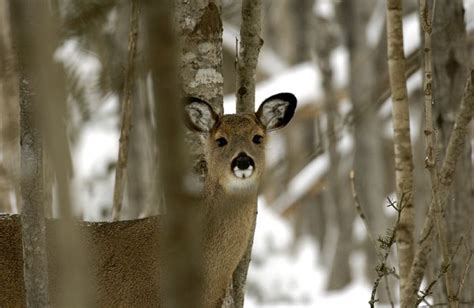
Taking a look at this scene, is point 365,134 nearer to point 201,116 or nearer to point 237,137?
point 237,137

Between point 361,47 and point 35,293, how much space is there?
17976 millimetres

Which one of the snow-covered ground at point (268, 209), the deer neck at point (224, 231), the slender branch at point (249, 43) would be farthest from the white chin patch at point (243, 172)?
the snow-covered ground at point (268, 209)

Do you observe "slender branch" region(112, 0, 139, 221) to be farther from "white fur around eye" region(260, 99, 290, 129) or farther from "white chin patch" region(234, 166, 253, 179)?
"white chin patch" region(234, 166, 253, 179)

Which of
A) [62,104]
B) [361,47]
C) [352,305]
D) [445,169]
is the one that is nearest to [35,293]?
[62,104]

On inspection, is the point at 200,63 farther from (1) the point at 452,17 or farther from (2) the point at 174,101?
(2) the point at 174,101

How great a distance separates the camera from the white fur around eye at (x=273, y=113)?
24.1ft

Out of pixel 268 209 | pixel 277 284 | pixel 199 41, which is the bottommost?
pixel 199 41

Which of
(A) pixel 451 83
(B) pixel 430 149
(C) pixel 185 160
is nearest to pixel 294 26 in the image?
(A) pixel 451 83

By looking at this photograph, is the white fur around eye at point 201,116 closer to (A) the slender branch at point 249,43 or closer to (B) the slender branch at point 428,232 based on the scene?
(A) the slender branch at point 249,43

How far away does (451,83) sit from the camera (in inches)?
334

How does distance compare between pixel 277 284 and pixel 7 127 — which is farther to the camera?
pixel 277 284

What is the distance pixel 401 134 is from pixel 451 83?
161 centimetres

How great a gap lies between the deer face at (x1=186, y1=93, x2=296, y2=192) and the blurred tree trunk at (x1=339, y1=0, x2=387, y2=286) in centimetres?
1308

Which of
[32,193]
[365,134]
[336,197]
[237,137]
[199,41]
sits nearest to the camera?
[32,193]
